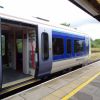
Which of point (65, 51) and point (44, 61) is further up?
point (65, 51)

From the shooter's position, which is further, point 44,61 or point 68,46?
point 68,46

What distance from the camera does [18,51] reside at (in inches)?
376

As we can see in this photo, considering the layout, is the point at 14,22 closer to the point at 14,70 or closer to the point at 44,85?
the point at 44,85

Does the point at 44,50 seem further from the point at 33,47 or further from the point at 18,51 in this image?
the point at 18,51

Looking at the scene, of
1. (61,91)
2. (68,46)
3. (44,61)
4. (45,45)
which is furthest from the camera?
(68,46)

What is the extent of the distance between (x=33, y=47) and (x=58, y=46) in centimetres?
170

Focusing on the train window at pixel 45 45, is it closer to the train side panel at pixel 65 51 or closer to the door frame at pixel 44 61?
the door frame at pixel 44 61

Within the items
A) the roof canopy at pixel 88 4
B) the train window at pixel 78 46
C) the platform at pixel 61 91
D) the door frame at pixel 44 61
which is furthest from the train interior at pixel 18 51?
the train window at pixel 78 46

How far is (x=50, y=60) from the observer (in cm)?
873

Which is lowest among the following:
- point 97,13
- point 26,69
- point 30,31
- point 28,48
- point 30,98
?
point 30,98

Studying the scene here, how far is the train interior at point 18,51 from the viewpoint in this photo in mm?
8328

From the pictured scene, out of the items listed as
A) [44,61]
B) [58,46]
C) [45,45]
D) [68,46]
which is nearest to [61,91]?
[44,61]

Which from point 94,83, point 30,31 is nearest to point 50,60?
point 30,31

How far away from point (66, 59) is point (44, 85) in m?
3.21
